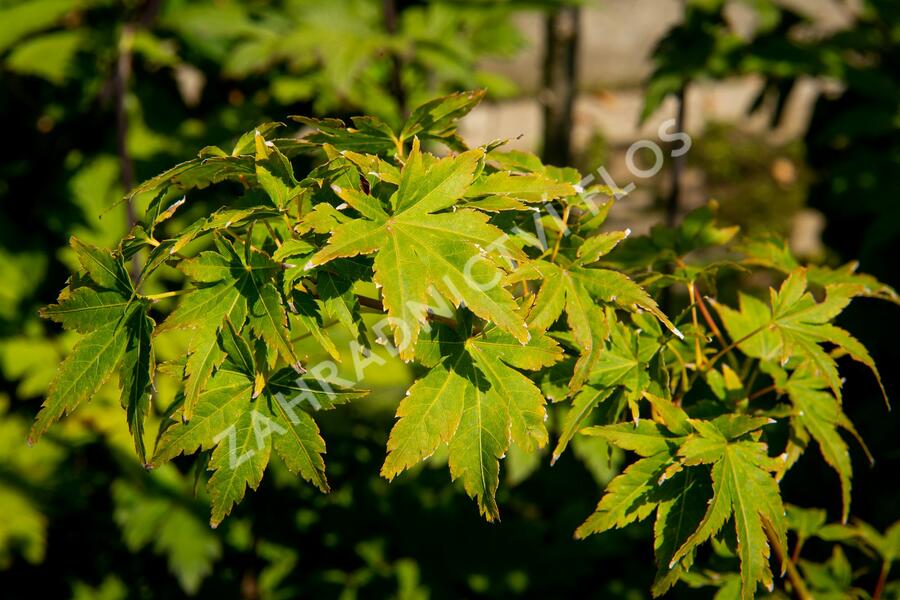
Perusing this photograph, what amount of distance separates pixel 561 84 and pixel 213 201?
129 cm

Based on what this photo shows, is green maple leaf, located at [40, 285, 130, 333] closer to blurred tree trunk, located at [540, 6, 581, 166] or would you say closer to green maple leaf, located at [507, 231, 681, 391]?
green maple leaf, located at [507, 231, 681, 391]

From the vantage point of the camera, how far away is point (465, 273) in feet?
3.45

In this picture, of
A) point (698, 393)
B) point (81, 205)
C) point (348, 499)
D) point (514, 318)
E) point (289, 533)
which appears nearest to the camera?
point (514, 318)

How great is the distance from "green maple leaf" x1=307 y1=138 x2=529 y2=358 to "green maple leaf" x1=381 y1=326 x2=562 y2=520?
0.11m

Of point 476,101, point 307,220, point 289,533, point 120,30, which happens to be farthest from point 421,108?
point 120,30

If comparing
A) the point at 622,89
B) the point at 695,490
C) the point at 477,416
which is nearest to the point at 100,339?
the point at 477,416

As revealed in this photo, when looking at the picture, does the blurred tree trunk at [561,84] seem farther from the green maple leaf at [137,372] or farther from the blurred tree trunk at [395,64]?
the green maple leaf at [137,372]

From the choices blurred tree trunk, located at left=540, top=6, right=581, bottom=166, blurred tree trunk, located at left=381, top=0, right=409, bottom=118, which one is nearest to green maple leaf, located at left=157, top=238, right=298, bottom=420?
blurred tree trunk, located at left=381, top=0, right=409, bottom=118

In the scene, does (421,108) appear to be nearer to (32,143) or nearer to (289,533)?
(289,533)

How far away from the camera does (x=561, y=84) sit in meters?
2.98

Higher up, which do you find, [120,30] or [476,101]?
[476,101]

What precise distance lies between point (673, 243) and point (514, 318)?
1.99ft

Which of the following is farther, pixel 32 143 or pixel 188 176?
pixel 32 143

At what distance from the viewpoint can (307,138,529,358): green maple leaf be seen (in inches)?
40.7
